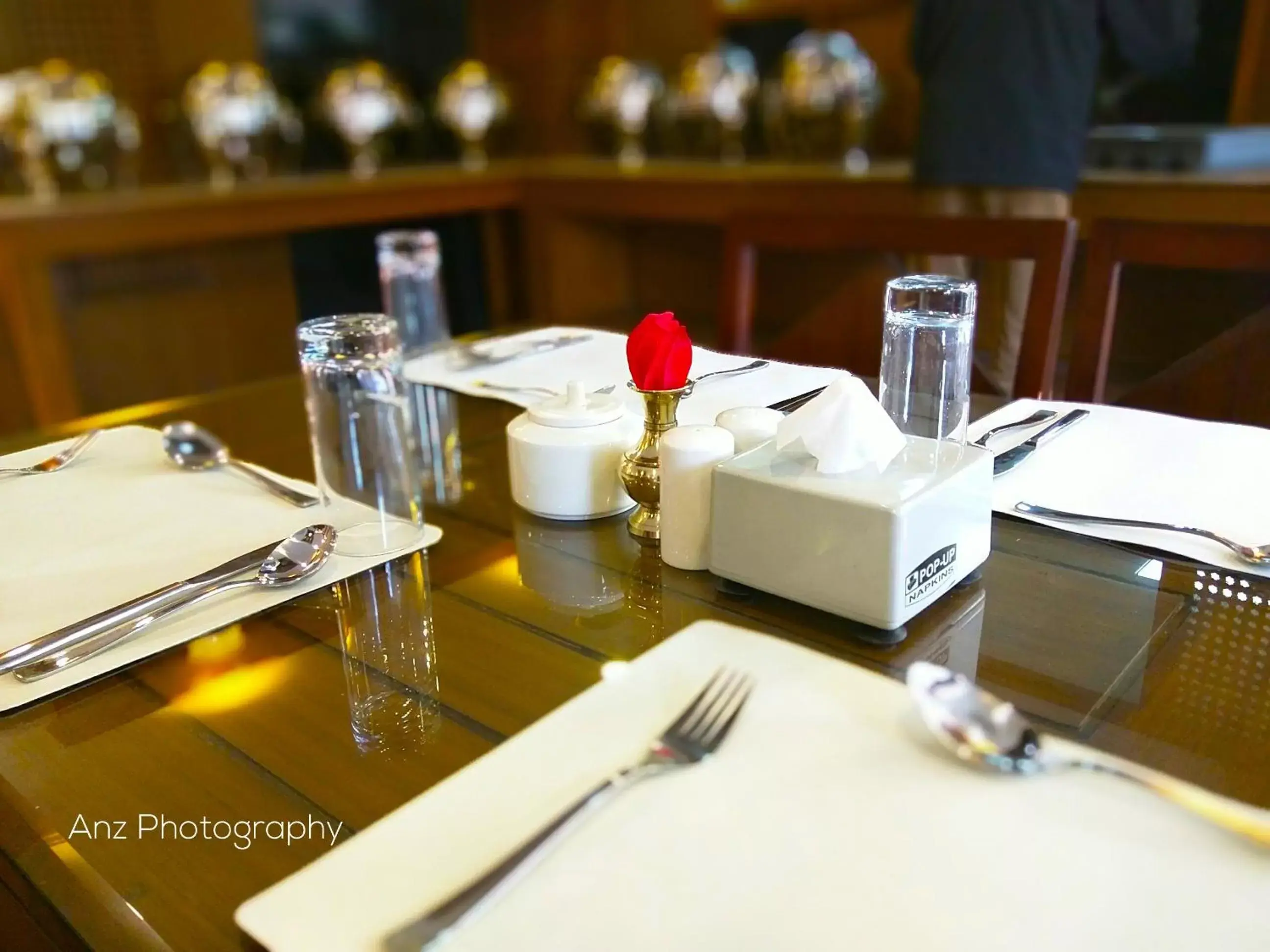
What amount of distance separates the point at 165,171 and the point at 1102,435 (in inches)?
107

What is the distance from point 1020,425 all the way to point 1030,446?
0.06 m

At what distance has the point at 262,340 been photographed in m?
2.94

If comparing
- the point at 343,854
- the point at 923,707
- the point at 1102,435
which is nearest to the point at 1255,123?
the point at 1102,435

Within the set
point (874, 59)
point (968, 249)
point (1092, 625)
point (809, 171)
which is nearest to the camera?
point (1092, 625)

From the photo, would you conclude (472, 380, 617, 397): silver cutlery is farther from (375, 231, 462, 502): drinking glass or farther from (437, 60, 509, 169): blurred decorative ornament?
(437, 60, 509, 169): blurred decorative ornament

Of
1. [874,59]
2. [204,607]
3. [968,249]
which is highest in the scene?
[874,59]

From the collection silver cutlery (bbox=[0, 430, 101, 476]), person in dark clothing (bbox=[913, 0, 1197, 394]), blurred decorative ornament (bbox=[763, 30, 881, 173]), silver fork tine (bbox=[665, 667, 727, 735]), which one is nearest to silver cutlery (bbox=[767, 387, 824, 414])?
silver fork tine (bbox=[665, 667, 727, 735])

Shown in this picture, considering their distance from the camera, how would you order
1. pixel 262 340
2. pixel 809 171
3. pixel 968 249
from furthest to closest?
pixel 262 340 → pixel 809 171 → pixel 968 249

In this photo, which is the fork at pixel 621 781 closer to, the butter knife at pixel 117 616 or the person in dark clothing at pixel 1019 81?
the butter knife at pixel 117 616

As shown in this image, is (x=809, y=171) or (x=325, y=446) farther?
(x=809, y=171)

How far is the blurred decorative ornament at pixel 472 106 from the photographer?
9.96 feet

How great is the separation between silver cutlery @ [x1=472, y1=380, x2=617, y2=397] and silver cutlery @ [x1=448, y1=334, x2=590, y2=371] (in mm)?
61

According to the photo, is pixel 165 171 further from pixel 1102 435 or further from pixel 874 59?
pixel 1102 435

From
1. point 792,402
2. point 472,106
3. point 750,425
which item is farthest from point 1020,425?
point 472,106
